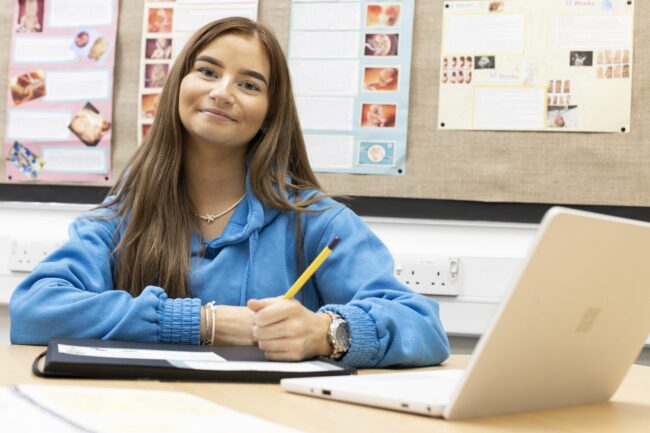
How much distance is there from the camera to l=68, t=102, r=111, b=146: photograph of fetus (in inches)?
88.0

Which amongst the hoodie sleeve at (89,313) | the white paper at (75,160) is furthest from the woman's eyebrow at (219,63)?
the white paper at (75,160)

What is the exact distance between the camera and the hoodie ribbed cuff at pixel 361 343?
3.76 feet

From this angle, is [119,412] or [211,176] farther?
[211,176]

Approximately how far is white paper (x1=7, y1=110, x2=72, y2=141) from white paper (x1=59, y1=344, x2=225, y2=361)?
137 centimetres

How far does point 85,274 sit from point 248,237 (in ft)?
0.96

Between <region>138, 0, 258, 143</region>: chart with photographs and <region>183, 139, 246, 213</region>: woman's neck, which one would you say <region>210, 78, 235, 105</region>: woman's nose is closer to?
<region>183, 139, 246, 213</region>: woman's neck

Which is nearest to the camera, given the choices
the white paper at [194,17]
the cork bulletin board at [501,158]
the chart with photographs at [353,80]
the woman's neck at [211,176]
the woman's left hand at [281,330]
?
the woman's left hand at [281,330]

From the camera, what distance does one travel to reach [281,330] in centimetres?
106

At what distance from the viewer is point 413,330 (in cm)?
121

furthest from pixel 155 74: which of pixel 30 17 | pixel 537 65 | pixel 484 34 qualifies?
pixel 537 65

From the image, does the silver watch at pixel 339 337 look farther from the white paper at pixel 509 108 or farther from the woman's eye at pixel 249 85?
the white paper at pixel 509 108

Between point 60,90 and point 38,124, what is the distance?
4.4 inches

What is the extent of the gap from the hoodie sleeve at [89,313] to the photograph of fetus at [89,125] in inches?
37.4

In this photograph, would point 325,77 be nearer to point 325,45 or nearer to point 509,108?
point 325,45
